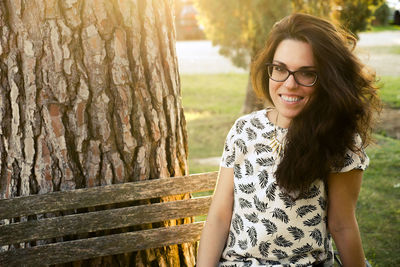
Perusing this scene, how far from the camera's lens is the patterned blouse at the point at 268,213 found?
2.17m

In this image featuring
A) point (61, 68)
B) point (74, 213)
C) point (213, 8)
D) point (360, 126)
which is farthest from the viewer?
point (213, 8)

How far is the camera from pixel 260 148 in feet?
7.45

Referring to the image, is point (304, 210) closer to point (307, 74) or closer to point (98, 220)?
point (307, 74)

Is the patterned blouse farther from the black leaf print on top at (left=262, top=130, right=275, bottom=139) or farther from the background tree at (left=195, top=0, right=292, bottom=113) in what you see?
the background tree at (left=195, top=0, right=292, bottom=113)

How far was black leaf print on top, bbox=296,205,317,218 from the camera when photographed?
217 centimetres

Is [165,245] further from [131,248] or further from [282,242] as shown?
[282,242]

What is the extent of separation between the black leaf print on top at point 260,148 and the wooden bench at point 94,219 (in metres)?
0.41

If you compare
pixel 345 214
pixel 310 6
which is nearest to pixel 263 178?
pixel 345 214

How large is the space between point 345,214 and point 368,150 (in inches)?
199

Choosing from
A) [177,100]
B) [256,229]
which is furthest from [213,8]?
[256,229]

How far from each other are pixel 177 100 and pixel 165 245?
75cm

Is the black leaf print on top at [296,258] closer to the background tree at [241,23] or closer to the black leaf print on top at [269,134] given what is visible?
the black leaf print on top at [269,134]

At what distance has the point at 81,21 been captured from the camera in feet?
7.52

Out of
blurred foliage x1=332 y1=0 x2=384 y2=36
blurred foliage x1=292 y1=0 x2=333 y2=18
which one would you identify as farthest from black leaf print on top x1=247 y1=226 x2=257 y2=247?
blurred foliage x1=332 y1=0 x2=384 y2=36
